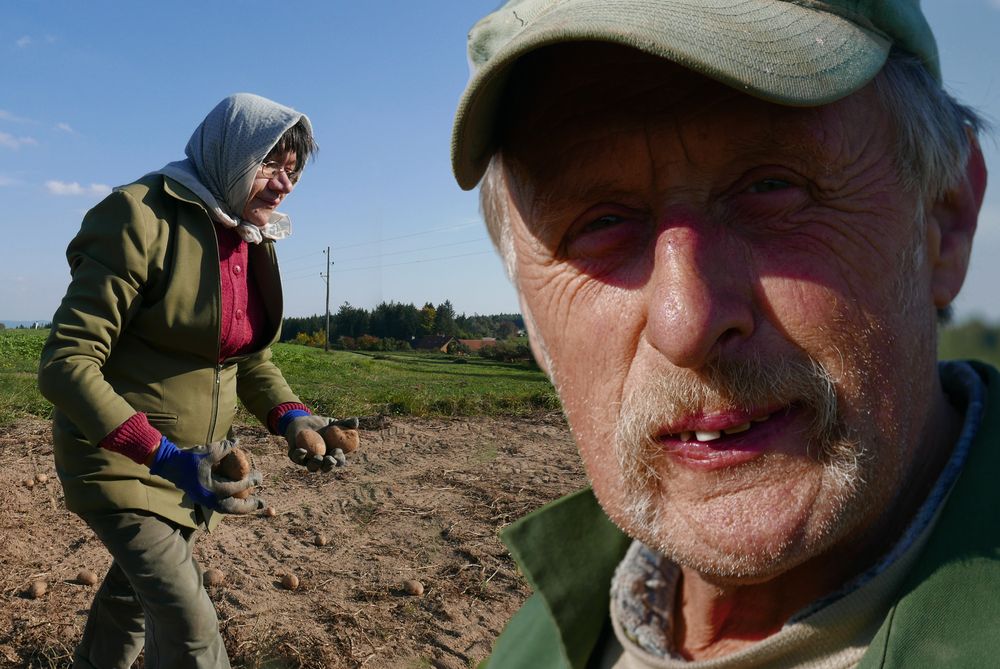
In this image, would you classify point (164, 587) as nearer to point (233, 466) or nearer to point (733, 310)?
point (233, 466)

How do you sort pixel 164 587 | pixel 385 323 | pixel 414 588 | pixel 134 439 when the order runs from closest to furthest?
pixel 134 439, pixel 164 587, pixel 414 588, pixel 385 323

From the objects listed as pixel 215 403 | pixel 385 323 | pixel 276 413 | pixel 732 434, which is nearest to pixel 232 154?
pixel 215 403

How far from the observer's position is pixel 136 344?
10.1ft

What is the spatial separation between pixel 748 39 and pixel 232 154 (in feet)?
8.80

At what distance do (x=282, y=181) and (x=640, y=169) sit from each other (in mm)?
2577

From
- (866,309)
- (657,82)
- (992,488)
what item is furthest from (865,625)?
(657,82)

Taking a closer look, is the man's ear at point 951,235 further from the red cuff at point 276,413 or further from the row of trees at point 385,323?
the row of trees at point 385,323

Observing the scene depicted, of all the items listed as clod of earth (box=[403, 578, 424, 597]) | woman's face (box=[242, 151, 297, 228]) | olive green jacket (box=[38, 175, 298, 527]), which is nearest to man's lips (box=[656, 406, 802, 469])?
olive green jacket (box=[38, 175, 298, 527])

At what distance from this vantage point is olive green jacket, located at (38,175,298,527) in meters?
2.84

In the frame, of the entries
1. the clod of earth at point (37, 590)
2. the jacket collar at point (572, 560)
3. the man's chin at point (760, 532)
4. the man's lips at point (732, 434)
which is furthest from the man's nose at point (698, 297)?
the clod of earth at point (37, 590)

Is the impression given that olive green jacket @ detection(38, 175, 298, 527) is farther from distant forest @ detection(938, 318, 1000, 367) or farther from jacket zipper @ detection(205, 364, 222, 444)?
distant forest @ detection(938, 318, 1000, 367)

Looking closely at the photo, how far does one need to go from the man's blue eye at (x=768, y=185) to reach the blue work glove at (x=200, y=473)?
237 centimetres

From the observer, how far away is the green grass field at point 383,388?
33.4ft

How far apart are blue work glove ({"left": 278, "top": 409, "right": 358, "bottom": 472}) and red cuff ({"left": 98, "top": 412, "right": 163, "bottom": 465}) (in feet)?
2.08
